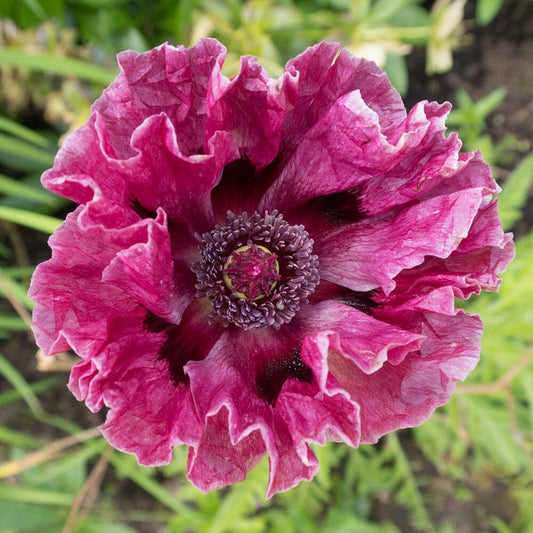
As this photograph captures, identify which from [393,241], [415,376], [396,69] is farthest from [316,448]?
[396,69]

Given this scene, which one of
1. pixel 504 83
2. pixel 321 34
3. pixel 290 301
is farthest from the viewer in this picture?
pixel 504 83

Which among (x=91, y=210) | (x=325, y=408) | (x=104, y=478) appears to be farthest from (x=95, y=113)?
(x=104, y=478)

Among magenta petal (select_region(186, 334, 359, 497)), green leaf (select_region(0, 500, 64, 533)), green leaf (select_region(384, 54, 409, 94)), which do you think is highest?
green leaf (select_region(384, 54, 409, 94))

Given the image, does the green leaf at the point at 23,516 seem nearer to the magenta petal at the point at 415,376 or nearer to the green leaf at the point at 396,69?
the magenta petal at the point at 415,376

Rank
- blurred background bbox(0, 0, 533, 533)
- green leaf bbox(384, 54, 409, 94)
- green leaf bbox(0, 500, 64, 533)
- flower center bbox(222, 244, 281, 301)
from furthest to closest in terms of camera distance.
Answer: green leaf bbox(384, 54, 409, 94) → blurred background bbox(0, 0, 533, 533) → green leaf bbox(0, 500, 64, 533) → flower center bbox(222, 244, 281, 301)

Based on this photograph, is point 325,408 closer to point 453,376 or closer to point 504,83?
point 453,376

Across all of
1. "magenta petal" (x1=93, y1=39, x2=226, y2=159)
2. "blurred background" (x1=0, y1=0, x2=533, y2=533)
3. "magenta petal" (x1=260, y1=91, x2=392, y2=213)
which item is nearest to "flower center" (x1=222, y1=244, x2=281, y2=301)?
"magenta petal" (x1=260, y1=91, x2=392, y2=213)

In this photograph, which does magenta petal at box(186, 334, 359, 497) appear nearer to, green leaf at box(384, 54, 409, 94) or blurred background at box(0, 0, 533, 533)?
blurred background at box(0, 0, 533, 533)
